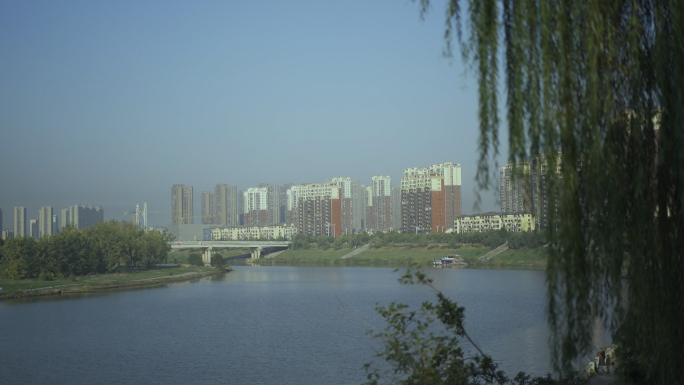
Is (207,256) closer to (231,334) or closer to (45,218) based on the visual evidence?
(231,334)

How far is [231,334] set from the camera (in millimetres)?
14117

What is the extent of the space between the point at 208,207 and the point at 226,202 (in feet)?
11.0

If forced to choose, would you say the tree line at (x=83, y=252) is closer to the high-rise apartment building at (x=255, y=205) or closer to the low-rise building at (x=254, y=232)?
the low-rise building at (x=254, y=232)

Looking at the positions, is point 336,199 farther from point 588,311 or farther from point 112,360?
point 588,311

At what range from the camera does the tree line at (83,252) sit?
26.0 meters

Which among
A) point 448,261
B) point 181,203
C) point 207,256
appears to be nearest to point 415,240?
point 448,261

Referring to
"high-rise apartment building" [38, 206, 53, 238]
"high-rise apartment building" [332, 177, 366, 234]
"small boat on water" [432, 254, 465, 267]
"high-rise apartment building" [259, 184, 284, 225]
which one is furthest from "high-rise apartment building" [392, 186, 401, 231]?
"high-rise apartment building" [38, 206, 53, 238]

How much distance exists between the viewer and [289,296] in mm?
20609

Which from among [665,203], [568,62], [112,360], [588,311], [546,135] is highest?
[568,62]

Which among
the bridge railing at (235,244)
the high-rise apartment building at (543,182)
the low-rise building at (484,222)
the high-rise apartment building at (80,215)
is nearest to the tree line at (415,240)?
the low-rise building at (484,222)

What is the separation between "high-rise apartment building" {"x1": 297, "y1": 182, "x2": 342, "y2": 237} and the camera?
59.9 meters

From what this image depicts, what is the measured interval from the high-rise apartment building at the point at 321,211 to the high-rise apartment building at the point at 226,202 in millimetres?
29597

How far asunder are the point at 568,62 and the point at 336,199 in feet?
191

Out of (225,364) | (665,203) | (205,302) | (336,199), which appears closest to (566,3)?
(665,203)
